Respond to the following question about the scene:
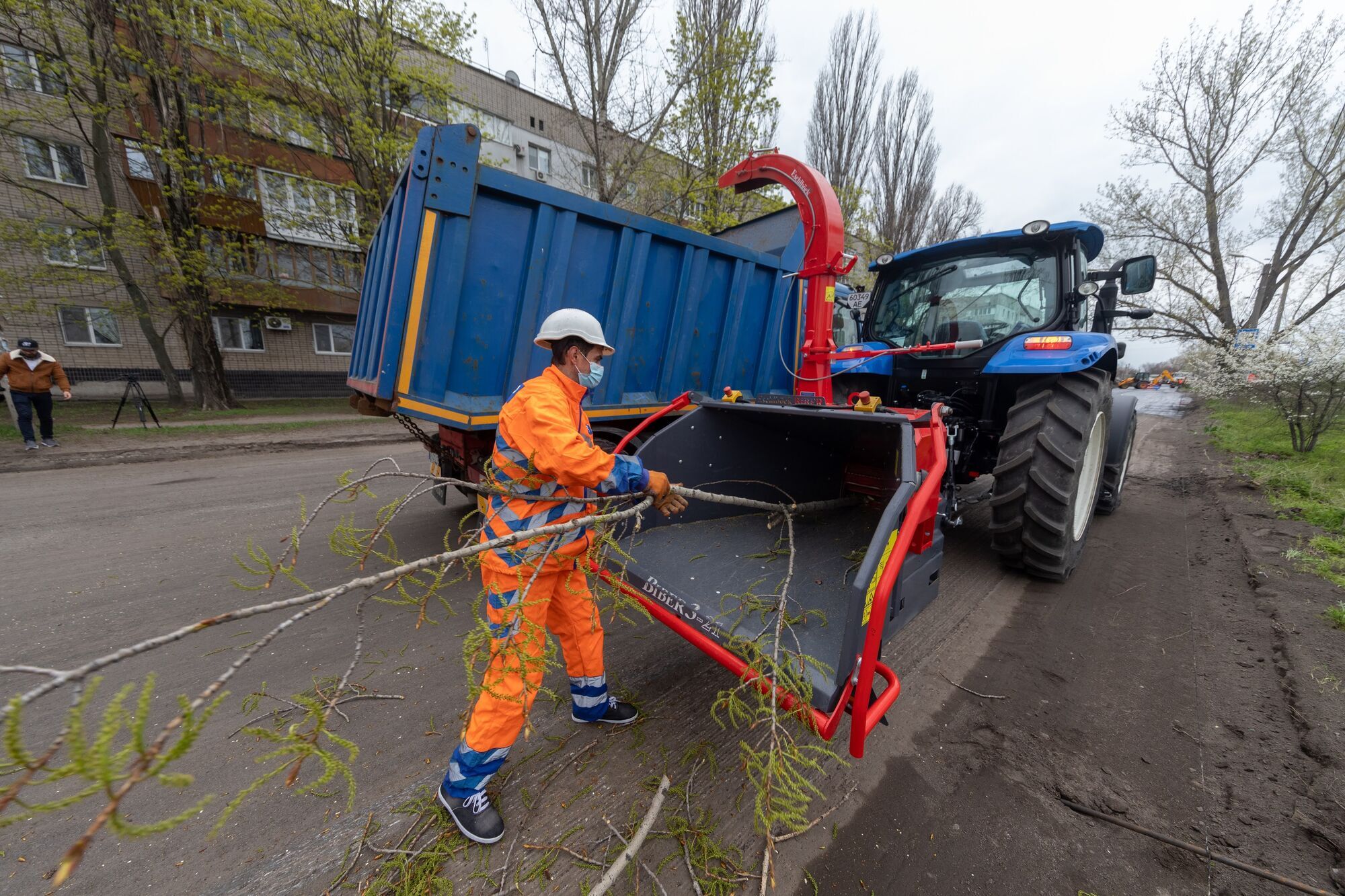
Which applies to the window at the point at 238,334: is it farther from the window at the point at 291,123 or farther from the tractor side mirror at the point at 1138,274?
the tractor side mirror at the point at 1138,274

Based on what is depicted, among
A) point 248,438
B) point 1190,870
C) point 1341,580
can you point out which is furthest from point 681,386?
point 248,438

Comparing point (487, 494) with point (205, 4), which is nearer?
point (487, 494)

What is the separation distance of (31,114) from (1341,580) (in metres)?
19.8

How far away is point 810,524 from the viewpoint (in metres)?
3.37

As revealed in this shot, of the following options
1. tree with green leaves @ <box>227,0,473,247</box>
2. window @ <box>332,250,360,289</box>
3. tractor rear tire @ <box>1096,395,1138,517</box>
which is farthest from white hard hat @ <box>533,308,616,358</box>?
window @ <box>332,250,360,289</box>

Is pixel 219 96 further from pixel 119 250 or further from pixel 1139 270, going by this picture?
pixel 1139 270

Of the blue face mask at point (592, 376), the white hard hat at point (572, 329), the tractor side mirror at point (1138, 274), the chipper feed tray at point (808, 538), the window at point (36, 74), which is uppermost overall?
the window at point (36, 74)

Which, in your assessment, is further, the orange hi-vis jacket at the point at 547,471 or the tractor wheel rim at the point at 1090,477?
the tractor wheel rim at the point at 1090,477

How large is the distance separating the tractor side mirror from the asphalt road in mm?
2154

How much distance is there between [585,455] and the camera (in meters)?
1.81

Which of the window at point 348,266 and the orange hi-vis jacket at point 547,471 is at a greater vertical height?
the window at point 348,266

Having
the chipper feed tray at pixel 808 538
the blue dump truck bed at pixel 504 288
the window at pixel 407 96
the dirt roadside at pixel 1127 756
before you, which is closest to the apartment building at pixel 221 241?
the window at pixel 407 96

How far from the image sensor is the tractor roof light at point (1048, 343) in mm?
3260

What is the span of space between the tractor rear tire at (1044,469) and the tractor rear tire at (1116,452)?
1.68 m
